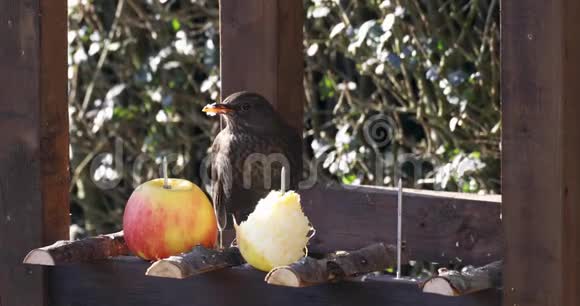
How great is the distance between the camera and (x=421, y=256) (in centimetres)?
299

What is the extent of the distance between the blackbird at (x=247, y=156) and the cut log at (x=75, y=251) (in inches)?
16.2

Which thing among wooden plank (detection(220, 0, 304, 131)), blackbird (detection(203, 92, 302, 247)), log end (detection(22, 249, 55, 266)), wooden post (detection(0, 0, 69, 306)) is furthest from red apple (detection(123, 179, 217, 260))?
wooden plank (detection(220, 0, 304, 131))

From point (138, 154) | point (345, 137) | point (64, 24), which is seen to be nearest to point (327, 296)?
point (64, 24)

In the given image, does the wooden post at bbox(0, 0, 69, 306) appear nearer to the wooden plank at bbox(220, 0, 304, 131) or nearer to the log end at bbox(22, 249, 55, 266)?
the log end at bbox(22, 249, 55, 266)

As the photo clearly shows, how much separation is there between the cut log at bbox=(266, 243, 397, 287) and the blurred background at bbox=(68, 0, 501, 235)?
1557 mm

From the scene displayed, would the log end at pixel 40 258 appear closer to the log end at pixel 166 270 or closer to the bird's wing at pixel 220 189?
the log end at pixel 166 270

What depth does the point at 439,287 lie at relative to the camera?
80.7 inches

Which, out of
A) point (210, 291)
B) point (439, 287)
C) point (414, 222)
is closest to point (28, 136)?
point (210, 291)

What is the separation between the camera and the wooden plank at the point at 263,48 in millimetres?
3104

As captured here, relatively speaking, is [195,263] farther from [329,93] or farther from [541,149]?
[329,93]

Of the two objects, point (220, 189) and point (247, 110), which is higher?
point (247, 110)

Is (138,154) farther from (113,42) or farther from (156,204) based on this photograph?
(156,204)

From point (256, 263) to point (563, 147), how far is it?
0.64 meters

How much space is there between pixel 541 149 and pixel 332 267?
44cm
